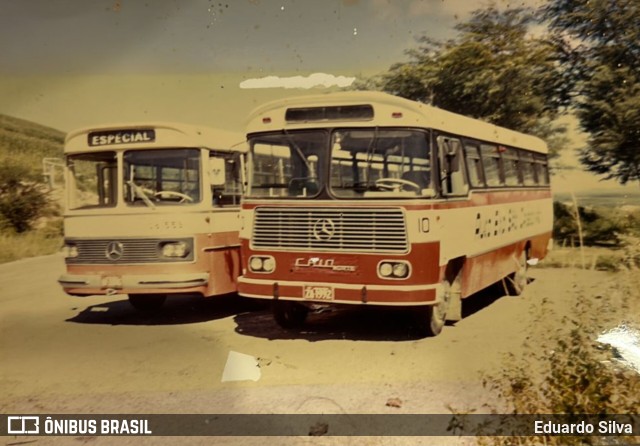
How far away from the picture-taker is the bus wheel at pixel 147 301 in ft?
21.2

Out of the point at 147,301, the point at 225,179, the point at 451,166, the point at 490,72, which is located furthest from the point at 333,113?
the point at 147,301

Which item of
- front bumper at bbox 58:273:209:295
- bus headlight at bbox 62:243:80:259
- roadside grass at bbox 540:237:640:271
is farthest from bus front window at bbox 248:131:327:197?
roadside grass at bbox 540:237:640:271

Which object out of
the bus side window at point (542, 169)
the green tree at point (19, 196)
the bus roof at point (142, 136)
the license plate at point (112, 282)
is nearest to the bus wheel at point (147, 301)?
the license plate at point (112, 282)

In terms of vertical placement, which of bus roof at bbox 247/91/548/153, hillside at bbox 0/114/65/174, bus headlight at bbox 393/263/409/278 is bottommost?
bus headlight at bbox 393/263/409/278

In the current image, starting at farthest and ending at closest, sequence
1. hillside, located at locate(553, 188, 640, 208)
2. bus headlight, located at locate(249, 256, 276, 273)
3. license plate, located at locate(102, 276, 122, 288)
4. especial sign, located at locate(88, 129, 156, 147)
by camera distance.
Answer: license plate, located at locate(102, 276, 122, 288)
especial sign, located at locate(88, 129, 156, 147)
bus headlight, located at locate(249, 256, 276, 273)
hillside, located at locate(553, 188, 640, 208)

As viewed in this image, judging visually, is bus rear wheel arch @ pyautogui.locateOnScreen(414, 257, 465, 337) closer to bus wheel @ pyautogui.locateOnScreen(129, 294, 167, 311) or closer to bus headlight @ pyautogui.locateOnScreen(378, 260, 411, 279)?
bus headlight @ pyautogui.locateOnScreen(378, 260, 411, 279)

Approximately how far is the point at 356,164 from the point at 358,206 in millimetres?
353

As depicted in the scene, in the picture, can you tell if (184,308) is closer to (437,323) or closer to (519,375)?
(437,323)

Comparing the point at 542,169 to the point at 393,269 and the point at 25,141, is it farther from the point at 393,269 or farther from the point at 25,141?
the point at 25,141

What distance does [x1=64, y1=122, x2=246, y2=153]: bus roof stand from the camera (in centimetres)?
544

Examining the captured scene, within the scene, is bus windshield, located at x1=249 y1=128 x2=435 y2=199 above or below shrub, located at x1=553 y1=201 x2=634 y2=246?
above

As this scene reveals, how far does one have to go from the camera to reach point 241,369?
15.1 ft

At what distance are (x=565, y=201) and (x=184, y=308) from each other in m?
3.94

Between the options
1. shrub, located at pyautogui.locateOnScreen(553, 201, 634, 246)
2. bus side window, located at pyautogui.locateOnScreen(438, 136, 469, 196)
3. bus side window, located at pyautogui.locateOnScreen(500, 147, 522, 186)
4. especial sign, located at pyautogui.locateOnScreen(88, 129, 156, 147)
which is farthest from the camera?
bus side window, located at pyautogui.locateOnScreen(500, 147, 522, 186)
